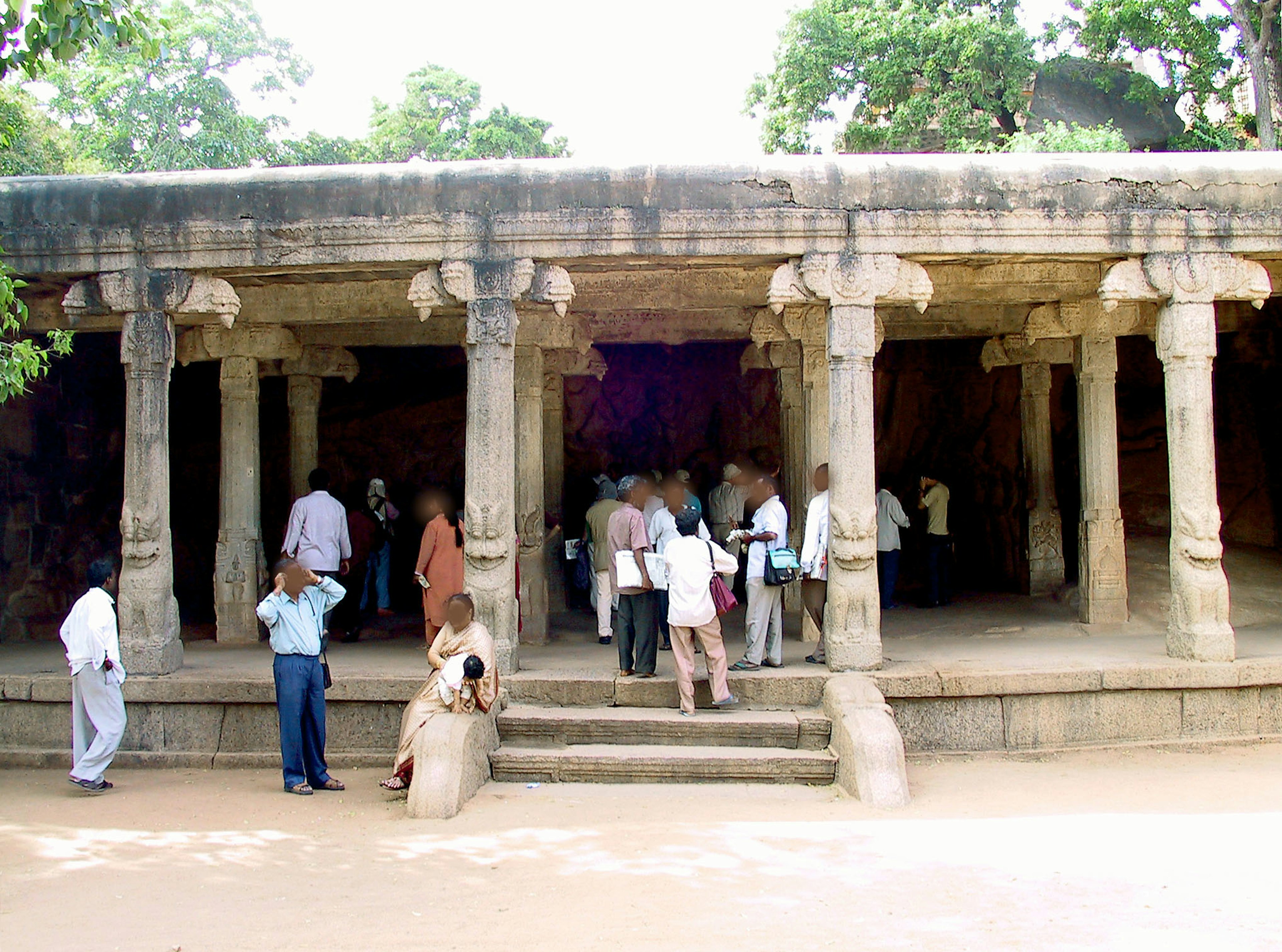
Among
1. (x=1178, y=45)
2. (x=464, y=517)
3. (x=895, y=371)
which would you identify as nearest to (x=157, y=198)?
(x=464, y=517)

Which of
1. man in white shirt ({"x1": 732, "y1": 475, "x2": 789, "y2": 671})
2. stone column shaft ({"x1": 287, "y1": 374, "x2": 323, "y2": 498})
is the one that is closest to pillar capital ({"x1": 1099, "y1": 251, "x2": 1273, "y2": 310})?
man in white shirt ({"x1": 732, "y1": 475, "x2": 789, "y2": 671})

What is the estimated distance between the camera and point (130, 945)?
4.13 meters

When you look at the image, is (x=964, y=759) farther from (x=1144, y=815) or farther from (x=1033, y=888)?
(x=1033, y=888)

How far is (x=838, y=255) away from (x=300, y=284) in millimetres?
4848

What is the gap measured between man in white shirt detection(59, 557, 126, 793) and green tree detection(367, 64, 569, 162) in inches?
731

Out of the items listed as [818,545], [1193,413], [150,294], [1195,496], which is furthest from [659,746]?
[150,294]

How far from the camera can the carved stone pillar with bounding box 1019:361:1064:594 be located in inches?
445

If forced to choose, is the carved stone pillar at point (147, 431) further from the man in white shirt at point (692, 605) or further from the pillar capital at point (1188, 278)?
the pillar capital at point (1188, 278)

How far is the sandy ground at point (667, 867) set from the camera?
4.22m

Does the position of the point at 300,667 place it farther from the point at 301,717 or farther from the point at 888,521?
the point at 888,521

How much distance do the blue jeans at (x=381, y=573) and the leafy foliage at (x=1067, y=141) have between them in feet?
38.4

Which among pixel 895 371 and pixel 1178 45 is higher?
pixel 1178 45

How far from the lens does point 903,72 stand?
62.6 feet

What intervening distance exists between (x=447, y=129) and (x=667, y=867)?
23200mm
